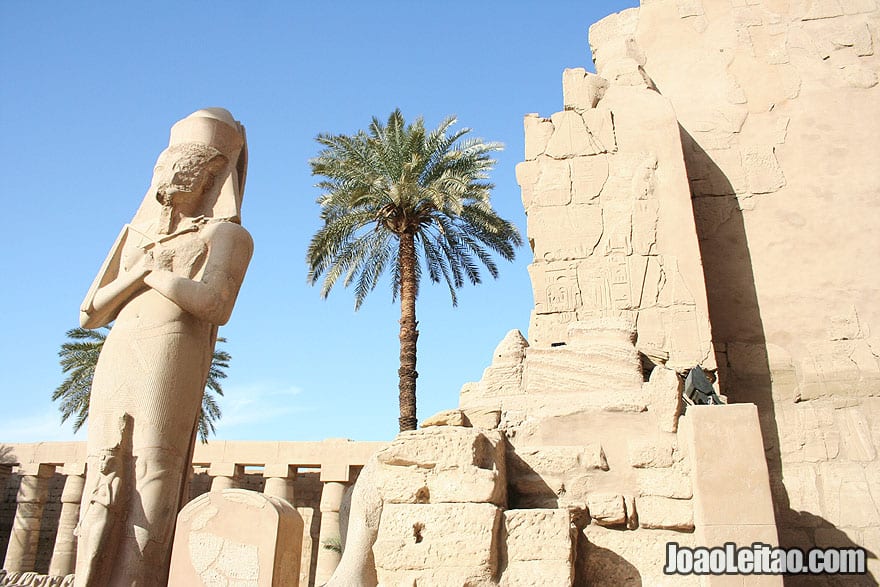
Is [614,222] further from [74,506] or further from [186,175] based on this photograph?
[74,506]

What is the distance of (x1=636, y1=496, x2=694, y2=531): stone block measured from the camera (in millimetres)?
3381

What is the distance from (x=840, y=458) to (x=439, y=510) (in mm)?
3071

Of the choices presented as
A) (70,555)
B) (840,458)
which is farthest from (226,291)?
(70,555)

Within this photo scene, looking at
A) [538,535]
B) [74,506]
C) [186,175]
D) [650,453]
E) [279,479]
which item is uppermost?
[186,175]

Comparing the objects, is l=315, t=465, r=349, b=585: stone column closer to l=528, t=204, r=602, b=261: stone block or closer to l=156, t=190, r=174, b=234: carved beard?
l=528, t=204, r=602, b=261: stone block

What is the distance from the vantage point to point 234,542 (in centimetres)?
341

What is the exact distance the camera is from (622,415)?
3.80m

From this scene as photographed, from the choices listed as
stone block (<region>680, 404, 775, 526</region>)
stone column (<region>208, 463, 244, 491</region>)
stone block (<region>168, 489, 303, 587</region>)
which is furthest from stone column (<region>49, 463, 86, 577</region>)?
stone block (<region>680, 404, 775, 526</region>)

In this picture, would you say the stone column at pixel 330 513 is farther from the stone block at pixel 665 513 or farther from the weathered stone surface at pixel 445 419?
the stone block at pixel 665 513

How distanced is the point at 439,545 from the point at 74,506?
1564 centimetres

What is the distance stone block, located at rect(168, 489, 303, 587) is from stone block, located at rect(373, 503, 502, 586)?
47 centimetres

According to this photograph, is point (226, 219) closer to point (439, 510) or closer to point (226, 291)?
point (226, 291)

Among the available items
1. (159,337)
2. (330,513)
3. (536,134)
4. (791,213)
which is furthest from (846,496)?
(330,513)

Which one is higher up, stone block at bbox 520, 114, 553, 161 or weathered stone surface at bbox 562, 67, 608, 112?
weathered stone surface at bbox 562, 67, 608, 112
